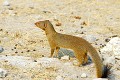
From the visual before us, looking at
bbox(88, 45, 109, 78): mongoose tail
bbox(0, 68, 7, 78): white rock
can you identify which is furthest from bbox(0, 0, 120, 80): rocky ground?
bbox(88, 45, 109, 78): mongoose tail

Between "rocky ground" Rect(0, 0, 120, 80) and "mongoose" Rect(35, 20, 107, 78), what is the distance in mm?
211

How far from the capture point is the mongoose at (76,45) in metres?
6.04

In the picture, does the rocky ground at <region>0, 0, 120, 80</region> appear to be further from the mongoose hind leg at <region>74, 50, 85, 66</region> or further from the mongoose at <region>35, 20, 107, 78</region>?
the mongoose at <region>35, 20, 107, 78</region>

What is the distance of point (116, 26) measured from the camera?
9102mm

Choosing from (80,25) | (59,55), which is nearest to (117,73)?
(59,55)

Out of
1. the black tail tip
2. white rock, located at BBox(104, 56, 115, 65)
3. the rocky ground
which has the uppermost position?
white rock, located at BBox(104, 56, 115, 65)

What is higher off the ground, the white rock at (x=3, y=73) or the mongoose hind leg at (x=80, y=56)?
the mongoose hind leg at (x=80, y=56)

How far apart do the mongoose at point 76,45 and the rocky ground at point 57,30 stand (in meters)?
0.21

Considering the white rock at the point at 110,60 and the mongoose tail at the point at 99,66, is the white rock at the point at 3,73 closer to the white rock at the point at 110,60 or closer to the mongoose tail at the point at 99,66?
the mongoose tail at the point at 99,66

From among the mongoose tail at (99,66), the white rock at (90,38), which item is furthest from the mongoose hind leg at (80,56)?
the white rock at (90,38)

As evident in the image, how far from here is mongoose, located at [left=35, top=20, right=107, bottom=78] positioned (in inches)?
238

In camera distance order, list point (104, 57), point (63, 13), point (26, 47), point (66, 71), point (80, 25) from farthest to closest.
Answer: point (63, 13) < point (80, 25) < point (26, 47) < point (104, 57) < point (66, 71)

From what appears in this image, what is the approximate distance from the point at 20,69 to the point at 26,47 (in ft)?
3.97

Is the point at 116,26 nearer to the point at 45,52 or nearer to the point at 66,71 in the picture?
the point at 45,52
